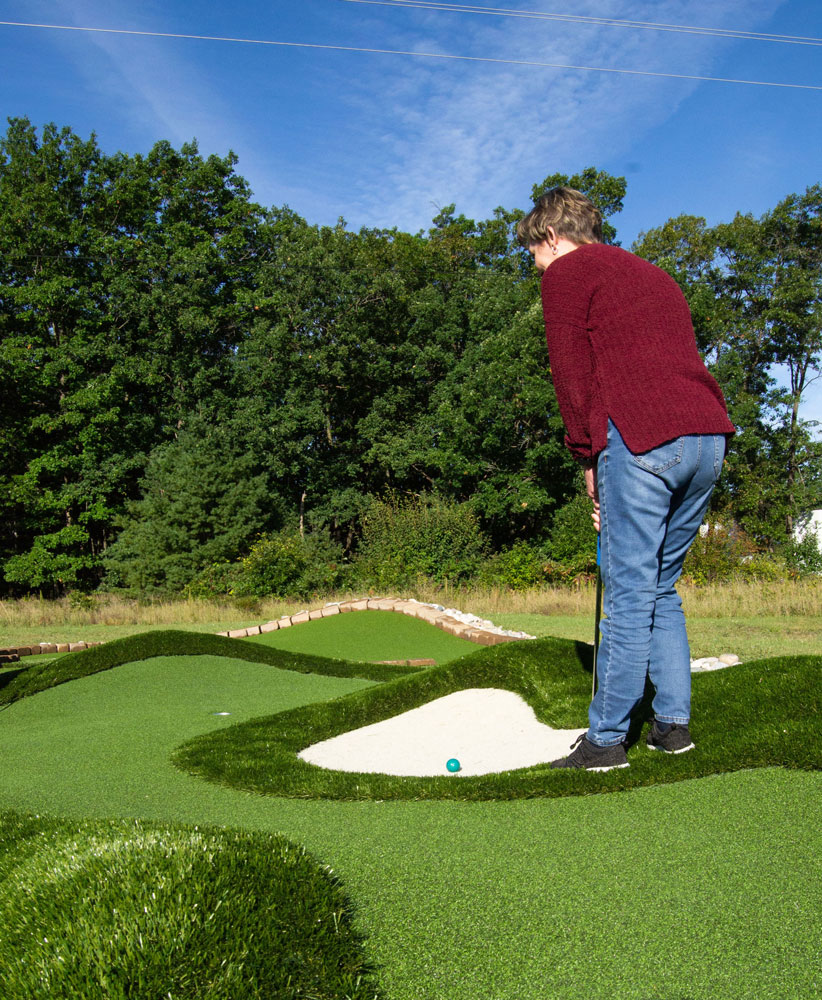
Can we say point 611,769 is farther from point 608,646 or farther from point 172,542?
point 172,542

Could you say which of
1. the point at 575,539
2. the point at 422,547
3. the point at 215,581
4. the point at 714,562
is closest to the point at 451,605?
the point at 422,547

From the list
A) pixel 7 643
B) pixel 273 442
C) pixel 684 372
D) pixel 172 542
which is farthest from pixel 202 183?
pixel 684 372

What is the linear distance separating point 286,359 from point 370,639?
1902 centimetres

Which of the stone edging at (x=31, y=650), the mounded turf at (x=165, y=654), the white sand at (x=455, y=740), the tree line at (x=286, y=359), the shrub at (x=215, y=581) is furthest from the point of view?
the tree line at (x=286, y=359)

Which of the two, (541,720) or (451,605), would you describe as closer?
(541,720)

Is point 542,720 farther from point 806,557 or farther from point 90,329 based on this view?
point 90,329

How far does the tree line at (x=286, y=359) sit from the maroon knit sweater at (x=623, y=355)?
2056 cm

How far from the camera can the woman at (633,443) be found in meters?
2.68

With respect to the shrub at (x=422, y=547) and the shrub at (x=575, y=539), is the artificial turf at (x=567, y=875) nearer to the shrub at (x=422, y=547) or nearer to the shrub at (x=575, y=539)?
the shrub at (x=422, y=547)

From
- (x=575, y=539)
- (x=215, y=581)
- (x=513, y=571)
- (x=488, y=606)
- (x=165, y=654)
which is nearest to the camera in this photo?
(x=165, y=654)

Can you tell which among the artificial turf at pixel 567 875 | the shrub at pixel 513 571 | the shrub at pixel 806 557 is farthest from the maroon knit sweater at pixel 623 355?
the shrub at pixel 806 557

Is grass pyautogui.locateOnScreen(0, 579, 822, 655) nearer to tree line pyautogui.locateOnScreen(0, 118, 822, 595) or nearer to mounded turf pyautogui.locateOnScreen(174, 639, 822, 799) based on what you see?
tree line pyautogui.locateOnScreen(0, 118, 822, 595)

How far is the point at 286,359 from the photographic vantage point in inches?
1077

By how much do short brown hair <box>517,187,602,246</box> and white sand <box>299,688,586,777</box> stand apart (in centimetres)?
215
